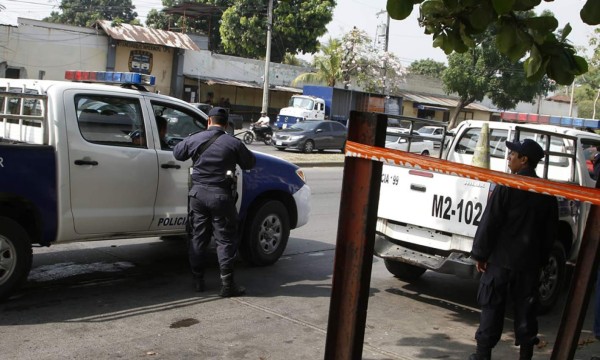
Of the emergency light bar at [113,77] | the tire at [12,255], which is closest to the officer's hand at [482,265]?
the tire at [12,255]

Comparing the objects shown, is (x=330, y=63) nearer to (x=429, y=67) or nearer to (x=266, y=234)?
(x=266, y=234)

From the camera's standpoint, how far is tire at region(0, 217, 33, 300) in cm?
548

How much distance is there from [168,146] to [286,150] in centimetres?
1978

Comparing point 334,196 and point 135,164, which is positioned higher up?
point 135,164

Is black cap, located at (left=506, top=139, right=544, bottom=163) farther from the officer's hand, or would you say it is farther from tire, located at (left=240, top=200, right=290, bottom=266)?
tire, located at (left=240, top=200, right=290, bottom=266)

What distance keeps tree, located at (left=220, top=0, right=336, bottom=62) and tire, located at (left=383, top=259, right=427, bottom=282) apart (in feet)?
127

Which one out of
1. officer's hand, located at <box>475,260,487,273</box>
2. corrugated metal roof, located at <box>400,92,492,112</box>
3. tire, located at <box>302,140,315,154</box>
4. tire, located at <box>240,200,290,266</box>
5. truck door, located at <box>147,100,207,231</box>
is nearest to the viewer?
officer's hand, located at <box>475,260,487,273</box>

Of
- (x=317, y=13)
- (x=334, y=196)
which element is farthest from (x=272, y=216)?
(x=317, y=13)

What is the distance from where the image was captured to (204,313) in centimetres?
580

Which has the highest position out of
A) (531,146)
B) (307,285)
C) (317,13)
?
(317,13)

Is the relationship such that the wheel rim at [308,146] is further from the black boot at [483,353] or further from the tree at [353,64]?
the black boot at [483,353]

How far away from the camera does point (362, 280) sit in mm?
2764

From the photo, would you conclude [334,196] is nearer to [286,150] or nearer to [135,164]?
[135,164]

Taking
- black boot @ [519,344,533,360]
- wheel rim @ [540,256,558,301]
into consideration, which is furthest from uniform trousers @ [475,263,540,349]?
wheel rim @ [540,256,558,301]
